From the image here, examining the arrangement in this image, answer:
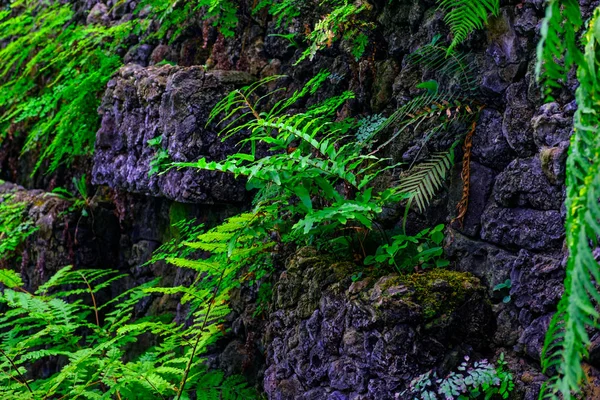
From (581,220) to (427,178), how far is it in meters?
1.70

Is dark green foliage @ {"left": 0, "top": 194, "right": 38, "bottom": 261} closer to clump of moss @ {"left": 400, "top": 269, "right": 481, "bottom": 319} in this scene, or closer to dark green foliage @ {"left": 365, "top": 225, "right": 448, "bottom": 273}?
dark green foliage @ {"left": 365, "top": 225, "right": 448, "bottom": 273}

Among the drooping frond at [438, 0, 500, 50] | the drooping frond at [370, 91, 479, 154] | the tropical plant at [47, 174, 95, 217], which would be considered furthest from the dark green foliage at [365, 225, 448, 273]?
the tropical plant at [47, 174, 95, 217]

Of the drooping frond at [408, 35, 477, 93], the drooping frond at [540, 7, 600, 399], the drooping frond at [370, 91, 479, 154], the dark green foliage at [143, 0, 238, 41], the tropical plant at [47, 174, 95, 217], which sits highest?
the dark green foliage at [143, 0, 238, 41]

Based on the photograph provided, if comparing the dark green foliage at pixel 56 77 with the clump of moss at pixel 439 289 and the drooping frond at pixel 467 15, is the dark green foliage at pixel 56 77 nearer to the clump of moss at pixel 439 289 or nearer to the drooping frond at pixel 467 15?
the drooping frond at pixel 467 15

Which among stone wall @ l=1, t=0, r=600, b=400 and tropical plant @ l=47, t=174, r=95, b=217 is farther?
tropical plant @ l=47, t=174, r=95, b=217

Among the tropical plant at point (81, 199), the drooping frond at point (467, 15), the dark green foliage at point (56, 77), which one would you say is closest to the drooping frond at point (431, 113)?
the drooping frond at point (467, 15)

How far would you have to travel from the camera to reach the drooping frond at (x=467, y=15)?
2689 millimetres

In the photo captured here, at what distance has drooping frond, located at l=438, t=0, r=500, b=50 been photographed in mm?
2689

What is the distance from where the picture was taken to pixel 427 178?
293 cm

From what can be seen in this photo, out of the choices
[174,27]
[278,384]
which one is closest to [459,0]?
[278,384]

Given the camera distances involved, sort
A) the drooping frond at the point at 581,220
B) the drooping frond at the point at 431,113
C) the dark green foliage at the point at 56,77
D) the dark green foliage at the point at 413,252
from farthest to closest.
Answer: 1. the dark green foliage at the point at 56,77
2. the drooping frond at the point at 431,113
3. the dark green foliage at the point at 413,252
4. the drooping frond at the point at 581,220

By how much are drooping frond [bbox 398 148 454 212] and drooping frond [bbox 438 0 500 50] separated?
1.71ft

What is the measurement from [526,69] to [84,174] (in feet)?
13.5

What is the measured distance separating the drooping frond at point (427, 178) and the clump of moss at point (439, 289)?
350mm
